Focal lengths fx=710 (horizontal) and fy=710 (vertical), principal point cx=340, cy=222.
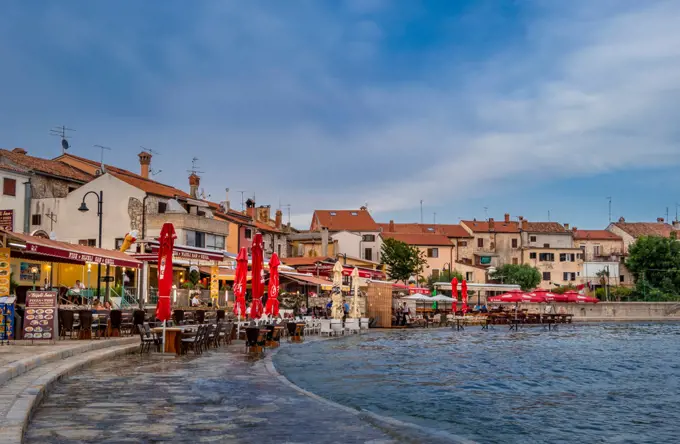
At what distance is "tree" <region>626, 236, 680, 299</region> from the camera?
8275 centimetres

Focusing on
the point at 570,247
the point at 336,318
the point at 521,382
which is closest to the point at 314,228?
the point at 570,247

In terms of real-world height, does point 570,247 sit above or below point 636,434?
above

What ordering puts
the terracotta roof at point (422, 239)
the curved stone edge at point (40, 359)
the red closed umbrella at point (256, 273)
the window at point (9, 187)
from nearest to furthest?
1. the curved stone edge at point (40, 359)
2. the red closed umbrella at point (256, 273)
3. the window at point (9, 187)
4. the terracotta roof at point (422, 239)

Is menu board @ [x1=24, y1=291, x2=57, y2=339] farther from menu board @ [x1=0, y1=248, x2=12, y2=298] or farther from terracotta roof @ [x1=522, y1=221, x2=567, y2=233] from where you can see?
terracotta roof @ [x1=522, y1=221, x2=567, y2=233]

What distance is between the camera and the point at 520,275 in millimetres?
89500

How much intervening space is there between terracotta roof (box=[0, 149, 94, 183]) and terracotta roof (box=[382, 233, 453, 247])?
4453 centimetres

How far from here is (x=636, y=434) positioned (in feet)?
40.3

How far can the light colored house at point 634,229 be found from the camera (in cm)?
10050

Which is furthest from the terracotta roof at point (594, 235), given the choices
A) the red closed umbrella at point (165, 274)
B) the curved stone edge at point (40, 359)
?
the curved stone edge at point (40, 359)

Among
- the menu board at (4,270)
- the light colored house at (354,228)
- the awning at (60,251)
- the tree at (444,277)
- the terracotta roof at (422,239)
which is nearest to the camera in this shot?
the awning at (60,251)

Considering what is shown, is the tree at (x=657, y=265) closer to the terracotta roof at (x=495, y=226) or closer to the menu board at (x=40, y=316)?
the terracotta roof at (x=495, y=226)

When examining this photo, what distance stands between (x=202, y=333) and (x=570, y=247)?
83.0 m

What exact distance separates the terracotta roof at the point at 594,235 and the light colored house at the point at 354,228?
1169 inches

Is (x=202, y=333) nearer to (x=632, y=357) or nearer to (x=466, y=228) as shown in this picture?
(x=632, y=357)
